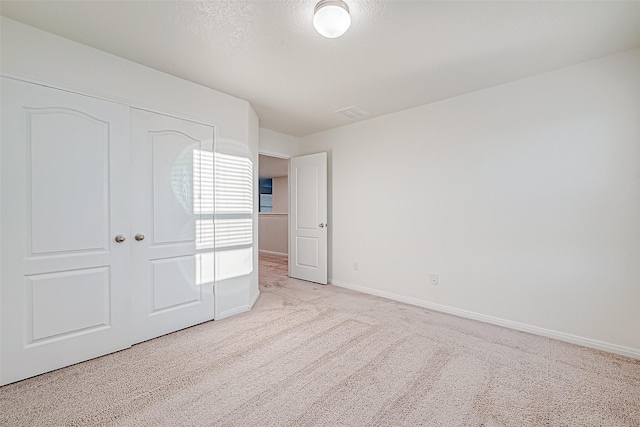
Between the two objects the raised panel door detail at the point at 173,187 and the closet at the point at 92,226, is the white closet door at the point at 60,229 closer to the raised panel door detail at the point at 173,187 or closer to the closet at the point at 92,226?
the closet at the point at 92,226

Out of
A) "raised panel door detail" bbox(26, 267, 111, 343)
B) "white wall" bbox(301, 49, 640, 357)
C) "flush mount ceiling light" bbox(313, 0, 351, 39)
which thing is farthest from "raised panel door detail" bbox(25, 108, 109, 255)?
"white wall" bbox(301, 49, 640, 357)

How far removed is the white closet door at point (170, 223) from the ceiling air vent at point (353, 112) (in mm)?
1627

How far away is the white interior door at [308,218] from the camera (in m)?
4.42

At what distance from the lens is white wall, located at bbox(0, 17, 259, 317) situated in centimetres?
192

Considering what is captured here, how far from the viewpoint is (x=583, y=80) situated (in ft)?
7.97

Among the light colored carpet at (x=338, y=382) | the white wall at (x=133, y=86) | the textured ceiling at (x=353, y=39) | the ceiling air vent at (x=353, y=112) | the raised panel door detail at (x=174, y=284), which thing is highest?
the ceiling air vent at (x=353, y=112)

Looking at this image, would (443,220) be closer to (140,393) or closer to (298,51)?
(298,51)

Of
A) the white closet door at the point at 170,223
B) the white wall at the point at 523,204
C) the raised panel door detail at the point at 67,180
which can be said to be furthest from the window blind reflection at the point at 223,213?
the white wall at the point at 523,204

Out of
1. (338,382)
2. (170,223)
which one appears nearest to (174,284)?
(170,223)

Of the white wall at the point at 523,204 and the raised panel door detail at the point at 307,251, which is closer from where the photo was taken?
the white wall at the point at 523,204

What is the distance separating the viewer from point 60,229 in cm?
205

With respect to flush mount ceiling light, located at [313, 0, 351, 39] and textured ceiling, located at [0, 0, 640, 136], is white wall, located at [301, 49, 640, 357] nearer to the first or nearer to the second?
textured ceiling, located at [0, 0, 640, 136]

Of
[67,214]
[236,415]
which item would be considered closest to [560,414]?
[236,415]

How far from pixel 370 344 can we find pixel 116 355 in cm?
205
